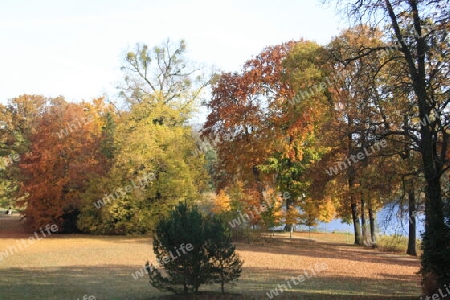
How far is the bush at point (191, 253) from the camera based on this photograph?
9.66m

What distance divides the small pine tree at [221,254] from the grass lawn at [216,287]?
0.46 metres

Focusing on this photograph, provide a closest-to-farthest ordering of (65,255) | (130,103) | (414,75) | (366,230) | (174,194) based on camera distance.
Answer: (414,75) → (65,255) → (366,230) → (174,194) → (130,103)

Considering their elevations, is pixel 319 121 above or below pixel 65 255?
above

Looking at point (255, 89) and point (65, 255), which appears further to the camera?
point (255, 89)

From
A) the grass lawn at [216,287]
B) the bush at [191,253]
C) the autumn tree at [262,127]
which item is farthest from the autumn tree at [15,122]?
the bush at [191,253]

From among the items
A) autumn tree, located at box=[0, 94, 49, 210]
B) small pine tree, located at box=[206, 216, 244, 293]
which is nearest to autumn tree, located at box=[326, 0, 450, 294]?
small pine tree, located at box=[206, 216, 244, 293]

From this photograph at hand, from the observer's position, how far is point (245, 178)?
32250 millimetres

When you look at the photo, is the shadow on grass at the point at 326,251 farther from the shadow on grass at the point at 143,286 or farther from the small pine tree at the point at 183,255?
the small pine tree at the point at 183,255

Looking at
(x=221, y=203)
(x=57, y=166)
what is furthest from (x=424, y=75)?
(x=57, y=166)

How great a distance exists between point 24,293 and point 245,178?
21837 mm

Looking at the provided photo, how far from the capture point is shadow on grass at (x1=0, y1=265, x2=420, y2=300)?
10.5 metres

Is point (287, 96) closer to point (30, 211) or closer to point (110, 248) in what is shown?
point (110, 248)

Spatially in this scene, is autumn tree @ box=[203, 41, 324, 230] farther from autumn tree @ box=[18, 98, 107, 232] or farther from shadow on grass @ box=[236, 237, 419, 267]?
autumn tree @ box=[18, 98, 107, 232]

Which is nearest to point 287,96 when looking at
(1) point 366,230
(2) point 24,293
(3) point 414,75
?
(1) point 366,230
